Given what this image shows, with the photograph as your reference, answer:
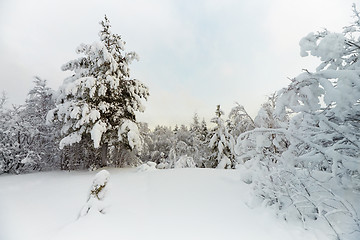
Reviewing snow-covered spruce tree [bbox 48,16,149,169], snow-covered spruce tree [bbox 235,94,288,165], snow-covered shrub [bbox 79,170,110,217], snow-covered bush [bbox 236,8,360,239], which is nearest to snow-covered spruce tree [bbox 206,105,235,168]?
snow-covered spruce tree [bbox 48,16,149,169]

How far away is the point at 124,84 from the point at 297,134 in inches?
309

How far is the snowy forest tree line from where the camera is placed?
290cm

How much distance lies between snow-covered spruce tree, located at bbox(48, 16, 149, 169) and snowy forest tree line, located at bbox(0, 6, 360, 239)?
5cm

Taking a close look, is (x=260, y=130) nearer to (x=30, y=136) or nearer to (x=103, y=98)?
(x=103, y=98)

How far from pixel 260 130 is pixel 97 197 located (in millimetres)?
3612

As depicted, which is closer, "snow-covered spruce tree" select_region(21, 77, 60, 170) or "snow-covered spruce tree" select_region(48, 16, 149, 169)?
"snow-covered spruce tree" select_region(48, 16, 149, 169)

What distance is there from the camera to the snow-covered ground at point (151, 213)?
2.96 meters

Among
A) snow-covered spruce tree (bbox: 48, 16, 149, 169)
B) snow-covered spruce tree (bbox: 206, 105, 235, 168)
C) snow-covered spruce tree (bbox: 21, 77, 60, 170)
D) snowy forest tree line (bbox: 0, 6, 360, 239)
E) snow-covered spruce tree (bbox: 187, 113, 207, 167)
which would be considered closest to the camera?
snowy forest tree line (bbox: 0, 6, 360, 239)

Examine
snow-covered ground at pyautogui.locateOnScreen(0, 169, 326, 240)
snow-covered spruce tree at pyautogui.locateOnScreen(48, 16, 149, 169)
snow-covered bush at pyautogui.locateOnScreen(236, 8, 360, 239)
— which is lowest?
snow-covered ground at pyautogui.locateOnScreen(0, 169, 326, 240)

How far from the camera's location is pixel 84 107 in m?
7.65

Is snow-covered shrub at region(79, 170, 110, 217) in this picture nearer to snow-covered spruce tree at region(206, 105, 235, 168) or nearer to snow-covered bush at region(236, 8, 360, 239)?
snow-covered bush at region(236, 8, 360, 239)

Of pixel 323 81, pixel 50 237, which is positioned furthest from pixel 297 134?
pixel 50 237

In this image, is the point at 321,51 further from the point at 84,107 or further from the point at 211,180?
the point at 84,107

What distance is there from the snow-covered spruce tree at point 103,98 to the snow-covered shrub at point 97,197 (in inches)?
138
